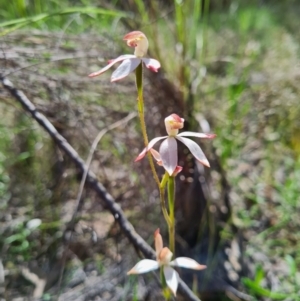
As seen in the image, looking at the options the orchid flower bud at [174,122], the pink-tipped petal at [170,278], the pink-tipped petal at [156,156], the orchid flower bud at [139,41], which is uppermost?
the orchid flower bud at [139,41]

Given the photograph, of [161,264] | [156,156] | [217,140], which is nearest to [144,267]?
[161,264]

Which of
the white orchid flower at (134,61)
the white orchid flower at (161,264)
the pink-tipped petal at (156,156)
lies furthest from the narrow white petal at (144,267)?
the white orchid flower at (134,61)

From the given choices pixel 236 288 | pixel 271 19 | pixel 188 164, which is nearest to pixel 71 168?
pixel 188 164

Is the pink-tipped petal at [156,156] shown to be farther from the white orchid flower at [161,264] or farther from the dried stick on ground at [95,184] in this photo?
the dried stick on ground at [95,184]

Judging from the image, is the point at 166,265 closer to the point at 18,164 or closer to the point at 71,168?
the point at 71,168

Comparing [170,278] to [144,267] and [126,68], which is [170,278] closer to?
[144,267]
